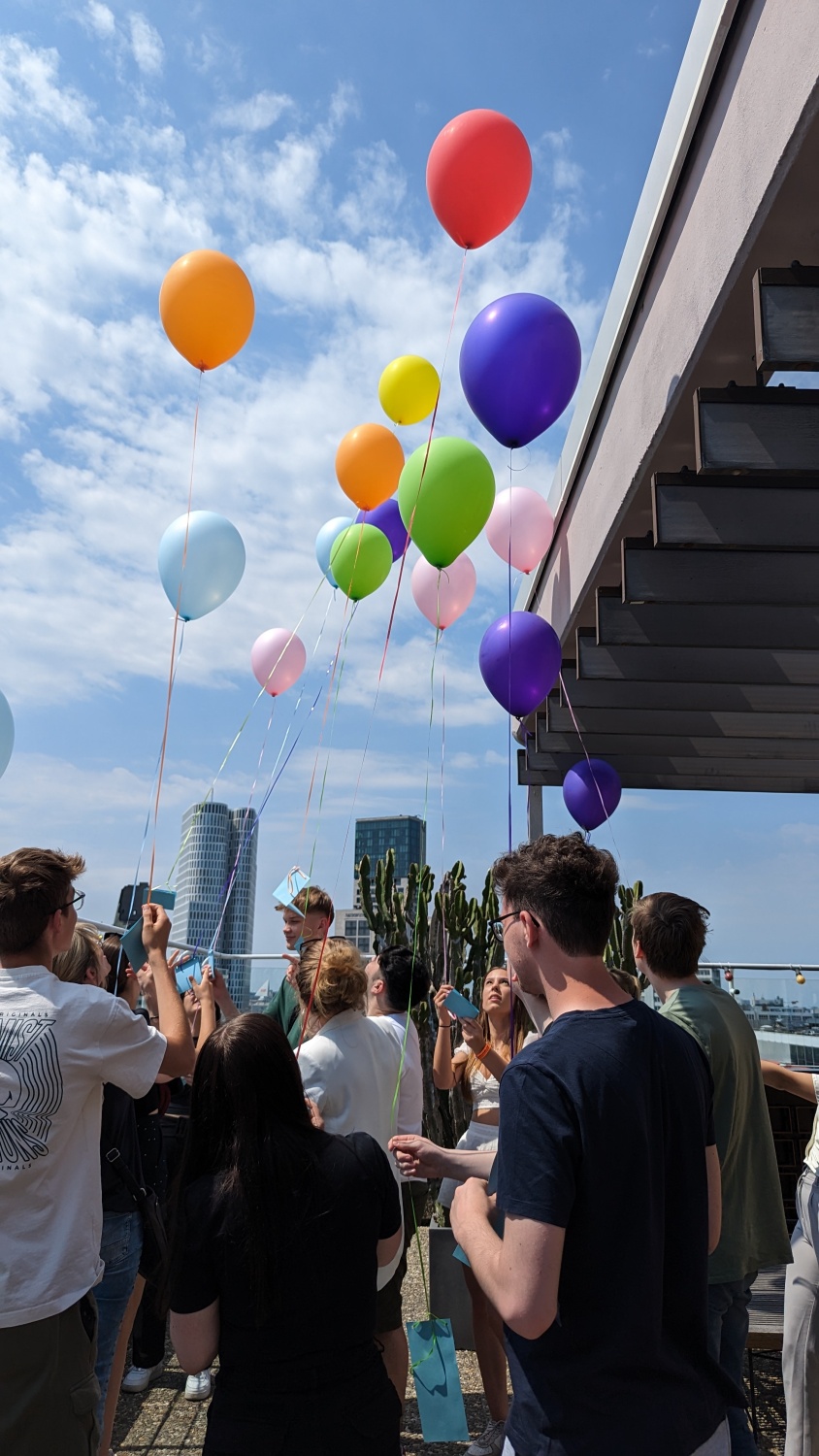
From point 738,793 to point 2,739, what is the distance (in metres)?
6.44

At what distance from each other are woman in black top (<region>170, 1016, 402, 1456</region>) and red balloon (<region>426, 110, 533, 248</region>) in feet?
12.5

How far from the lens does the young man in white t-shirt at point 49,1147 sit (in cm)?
193

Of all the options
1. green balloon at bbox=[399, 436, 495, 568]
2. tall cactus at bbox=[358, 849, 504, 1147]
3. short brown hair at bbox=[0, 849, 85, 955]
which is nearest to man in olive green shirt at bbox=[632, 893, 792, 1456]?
short brown hair at bbox=[0, 849, 85, 955]

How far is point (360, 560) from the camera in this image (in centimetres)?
555

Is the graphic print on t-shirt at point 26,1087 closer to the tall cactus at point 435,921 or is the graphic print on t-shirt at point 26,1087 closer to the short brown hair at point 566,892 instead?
the short brown hair at point 566,892

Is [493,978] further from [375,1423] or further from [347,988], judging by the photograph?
[375,1423]

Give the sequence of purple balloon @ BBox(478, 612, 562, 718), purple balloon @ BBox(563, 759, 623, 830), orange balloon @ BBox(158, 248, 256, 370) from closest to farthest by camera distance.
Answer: orange balloon @ BBox(158, 248, 256, 370) → purple balloon @ BBox(478, 612, 562, 718) → purple balloon @ BBox(563, 759, 623, 830)

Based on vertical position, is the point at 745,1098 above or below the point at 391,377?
below

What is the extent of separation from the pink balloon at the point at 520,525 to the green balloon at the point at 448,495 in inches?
40.3

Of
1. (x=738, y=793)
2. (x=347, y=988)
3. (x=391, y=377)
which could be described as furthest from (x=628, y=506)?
(x=738, y=793)

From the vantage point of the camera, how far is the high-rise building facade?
346 inches

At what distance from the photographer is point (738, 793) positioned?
922 cm

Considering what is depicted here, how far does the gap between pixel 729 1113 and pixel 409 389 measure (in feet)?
14.3

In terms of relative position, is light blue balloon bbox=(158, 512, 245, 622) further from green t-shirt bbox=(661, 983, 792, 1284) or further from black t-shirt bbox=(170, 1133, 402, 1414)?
black t-shirt bbox=(170, 1133, 402, 1414)
